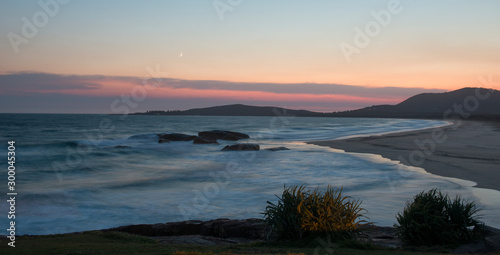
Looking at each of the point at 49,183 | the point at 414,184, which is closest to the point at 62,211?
the point at 49,183

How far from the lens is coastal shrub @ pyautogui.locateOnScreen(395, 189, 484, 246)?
26.3 ft

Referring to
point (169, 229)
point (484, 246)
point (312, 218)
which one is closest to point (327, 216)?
point (312, 218)

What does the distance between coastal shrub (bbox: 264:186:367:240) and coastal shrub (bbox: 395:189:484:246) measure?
40.0 inches

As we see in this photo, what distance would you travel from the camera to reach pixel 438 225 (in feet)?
26.4

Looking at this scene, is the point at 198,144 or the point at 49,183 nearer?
the point at 49,183

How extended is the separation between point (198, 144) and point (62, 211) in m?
30.0

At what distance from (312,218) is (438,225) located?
2.36 meters

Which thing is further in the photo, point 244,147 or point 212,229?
point 244,147

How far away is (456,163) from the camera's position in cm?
2309

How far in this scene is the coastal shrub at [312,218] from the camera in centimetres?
808

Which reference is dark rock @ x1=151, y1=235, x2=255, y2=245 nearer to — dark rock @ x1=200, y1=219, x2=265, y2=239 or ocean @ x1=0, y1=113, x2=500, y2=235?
dark rock @ x1=200, y1=219, x2=265, y2=239

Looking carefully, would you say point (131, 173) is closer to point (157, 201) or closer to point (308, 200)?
Answer: point (157, 201)

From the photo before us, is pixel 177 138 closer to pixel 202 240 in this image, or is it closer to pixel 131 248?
pixel 202 240

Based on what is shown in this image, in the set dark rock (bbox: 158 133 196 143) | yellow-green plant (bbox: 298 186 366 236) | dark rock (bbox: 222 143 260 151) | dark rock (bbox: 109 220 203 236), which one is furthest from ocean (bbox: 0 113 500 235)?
dark rock (bbox: 158 133 196 143)
